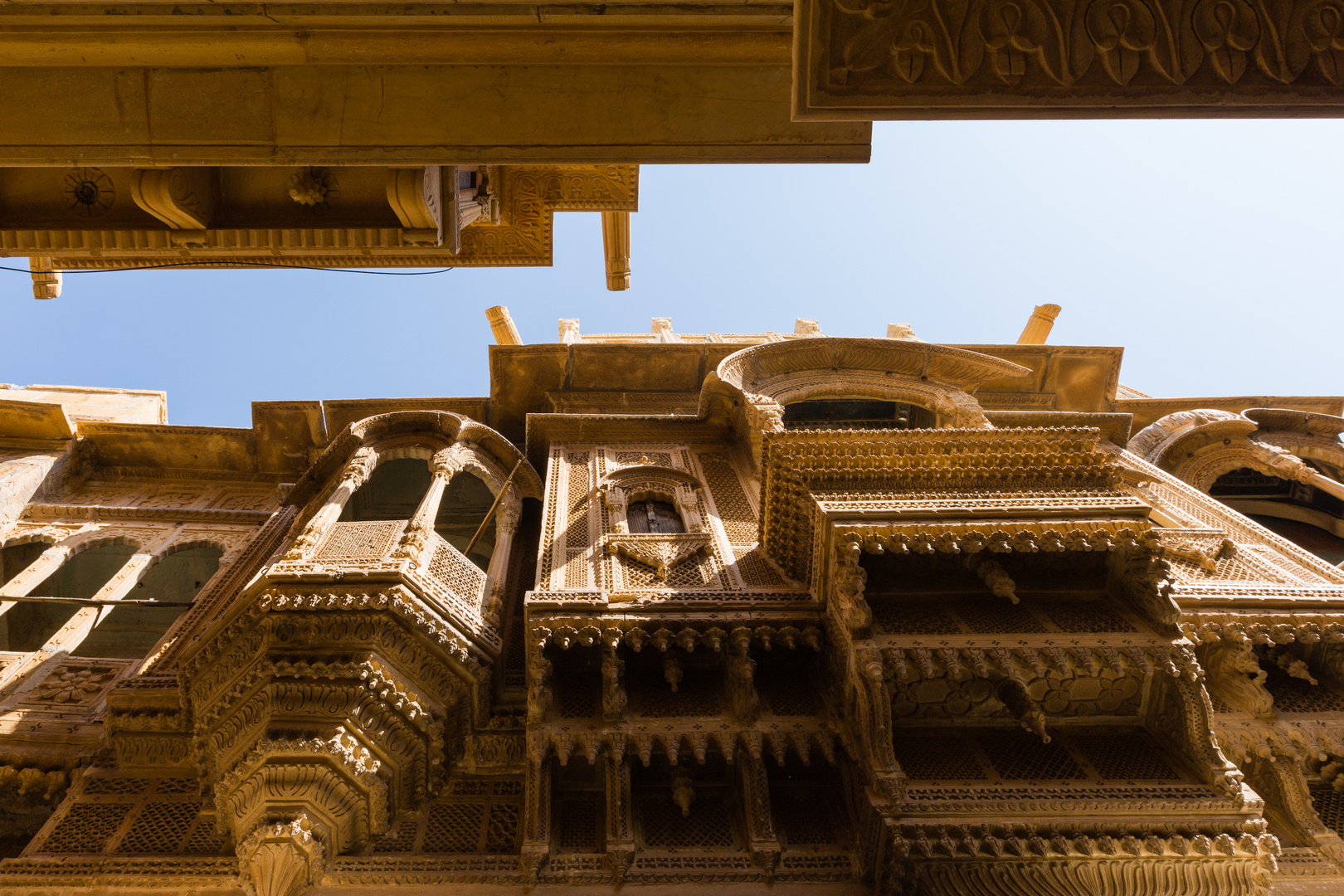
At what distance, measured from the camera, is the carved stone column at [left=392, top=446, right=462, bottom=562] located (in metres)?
7.60

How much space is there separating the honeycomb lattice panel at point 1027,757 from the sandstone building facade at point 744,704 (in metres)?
0.03

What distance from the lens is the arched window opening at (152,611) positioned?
1090 centimetres

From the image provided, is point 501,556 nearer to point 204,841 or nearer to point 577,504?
point 577,504

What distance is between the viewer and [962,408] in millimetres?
10875

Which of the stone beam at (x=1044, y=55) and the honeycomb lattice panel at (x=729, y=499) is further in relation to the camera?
the honeycomb lattice panel at (x=729, y=499)

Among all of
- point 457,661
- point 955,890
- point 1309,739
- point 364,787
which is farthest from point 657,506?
point 1309,739

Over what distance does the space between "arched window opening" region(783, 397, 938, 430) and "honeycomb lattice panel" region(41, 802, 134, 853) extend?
951 centimetres

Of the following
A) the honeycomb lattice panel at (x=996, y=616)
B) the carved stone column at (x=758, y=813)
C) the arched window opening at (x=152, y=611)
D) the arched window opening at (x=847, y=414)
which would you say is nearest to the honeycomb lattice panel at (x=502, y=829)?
the carved stone column at (x=758, y=813)

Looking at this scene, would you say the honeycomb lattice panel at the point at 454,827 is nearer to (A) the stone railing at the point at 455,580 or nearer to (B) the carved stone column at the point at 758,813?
(A) the stone railing at the point at 455,580

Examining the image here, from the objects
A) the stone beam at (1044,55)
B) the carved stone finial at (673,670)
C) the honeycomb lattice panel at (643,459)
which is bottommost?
the carved stone finial at (673,670)

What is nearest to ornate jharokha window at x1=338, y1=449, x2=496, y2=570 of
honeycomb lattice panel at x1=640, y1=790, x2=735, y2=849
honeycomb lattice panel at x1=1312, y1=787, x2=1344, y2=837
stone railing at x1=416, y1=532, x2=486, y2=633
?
stone railing at x1=416, y1=532, x2=486, y2=633

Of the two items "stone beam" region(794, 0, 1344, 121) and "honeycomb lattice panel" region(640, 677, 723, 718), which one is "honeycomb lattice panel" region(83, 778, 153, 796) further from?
"stone beam" region(794, 0, 1344, 121)

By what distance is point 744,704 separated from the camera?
21.9 ft

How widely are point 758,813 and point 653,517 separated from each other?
4055mm
